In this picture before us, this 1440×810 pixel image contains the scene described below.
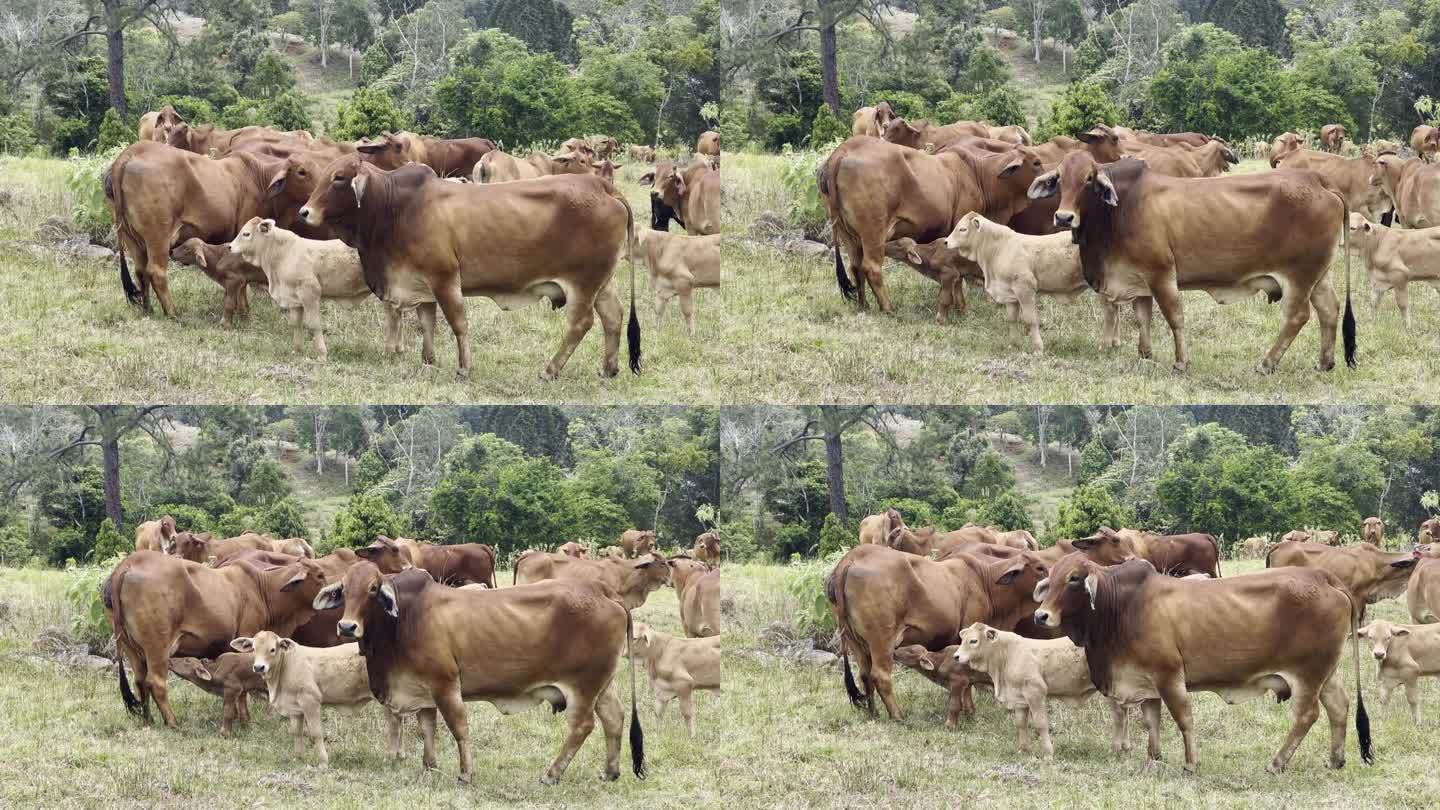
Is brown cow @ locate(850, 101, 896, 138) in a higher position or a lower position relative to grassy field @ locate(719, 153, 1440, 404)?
higher

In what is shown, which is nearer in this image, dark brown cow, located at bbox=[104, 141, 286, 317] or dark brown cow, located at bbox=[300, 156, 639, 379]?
dark brown cow, located at bbox=[300, 156, 639, 379]

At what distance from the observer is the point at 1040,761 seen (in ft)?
73.5

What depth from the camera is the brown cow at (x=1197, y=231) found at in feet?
84.0

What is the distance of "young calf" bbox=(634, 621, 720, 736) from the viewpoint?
24.4 m

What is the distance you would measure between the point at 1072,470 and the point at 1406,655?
15.1 m

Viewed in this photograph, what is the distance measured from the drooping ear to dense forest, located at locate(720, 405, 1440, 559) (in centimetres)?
936

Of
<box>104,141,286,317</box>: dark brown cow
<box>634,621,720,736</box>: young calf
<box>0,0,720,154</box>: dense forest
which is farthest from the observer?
<box>0,0,720,154</box>: dense forest

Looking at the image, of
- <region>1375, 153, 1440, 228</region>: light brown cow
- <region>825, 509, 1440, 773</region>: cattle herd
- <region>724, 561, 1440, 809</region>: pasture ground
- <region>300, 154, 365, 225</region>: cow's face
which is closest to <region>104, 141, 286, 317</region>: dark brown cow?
<region>300, 154, 365, 225</region>: cow's face

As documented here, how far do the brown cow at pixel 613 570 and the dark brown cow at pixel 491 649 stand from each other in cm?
480

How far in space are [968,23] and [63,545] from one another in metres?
17.7

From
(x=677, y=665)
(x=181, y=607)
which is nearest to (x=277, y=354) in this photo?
(x=181, y=607)

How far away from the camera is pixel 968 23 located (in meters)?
39.8

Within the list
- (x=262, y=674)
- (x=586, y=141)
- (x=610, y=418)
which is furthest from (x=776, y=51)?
(x=262, y=674)

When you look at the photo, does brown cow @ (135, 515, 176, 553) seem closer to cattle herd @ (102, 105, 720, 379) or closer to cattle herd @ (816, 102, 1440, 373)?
cattle herd @ (102, 105, 720, 379)
